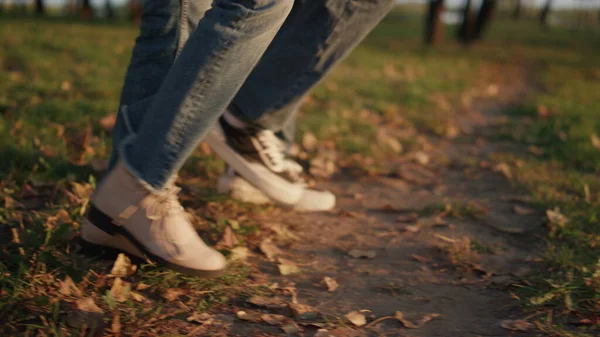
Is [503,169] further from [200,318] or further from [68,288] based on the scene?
[68,288]

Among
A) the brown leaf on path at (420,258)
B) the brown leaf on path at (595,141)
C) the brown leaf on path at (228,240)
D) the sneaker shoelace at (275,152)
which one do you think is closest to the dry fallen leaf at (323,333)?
the brown leaf on path at (228,240)

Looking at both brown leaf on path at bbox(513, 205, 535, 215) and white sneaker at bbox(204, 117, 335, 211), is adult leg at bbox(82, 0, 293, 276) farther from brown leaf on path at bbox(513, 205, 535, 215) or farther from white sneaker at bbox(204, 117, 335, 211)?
brown leaf on path at bbox(513, 205, 535, 215)

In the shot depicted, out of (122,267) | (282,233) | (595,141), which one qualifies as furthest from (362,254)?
(595,141)

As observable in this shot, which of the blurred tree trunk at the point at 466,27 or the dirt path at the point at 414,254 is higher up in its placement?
the dirt path at the point at 414,254

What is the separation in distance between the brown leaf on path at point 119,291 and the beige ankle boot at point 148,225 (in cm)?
13

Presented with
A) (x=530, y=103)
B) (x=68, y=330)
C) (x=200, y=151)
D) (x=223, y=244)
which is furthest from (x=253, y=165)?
(x=530, y=103)

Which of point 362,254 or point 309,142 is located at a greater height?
point 362,254

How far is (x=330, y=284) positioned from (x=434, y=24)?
46.6 feet

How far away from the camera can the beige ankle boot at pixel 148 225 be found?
194cm

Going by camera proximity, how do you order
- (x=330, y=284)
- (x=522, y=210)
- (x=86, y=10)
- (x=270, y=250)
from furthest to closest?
(x=86, y=10) < (x=522, y=210) < (x=270, y=250) < (x=330, y=284)

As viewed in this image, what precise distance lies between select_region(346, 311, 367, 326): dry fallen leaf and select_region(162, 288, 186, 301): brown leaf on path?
519 millimetres

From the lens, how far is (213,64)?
5.86 feet

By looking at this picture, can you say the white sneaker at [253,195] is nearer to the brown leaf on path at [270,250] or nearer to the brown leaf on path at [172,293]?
the brown leaf on path at [270,250]

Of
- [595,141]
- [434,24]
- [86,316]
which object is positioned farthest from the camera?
[434,24]
